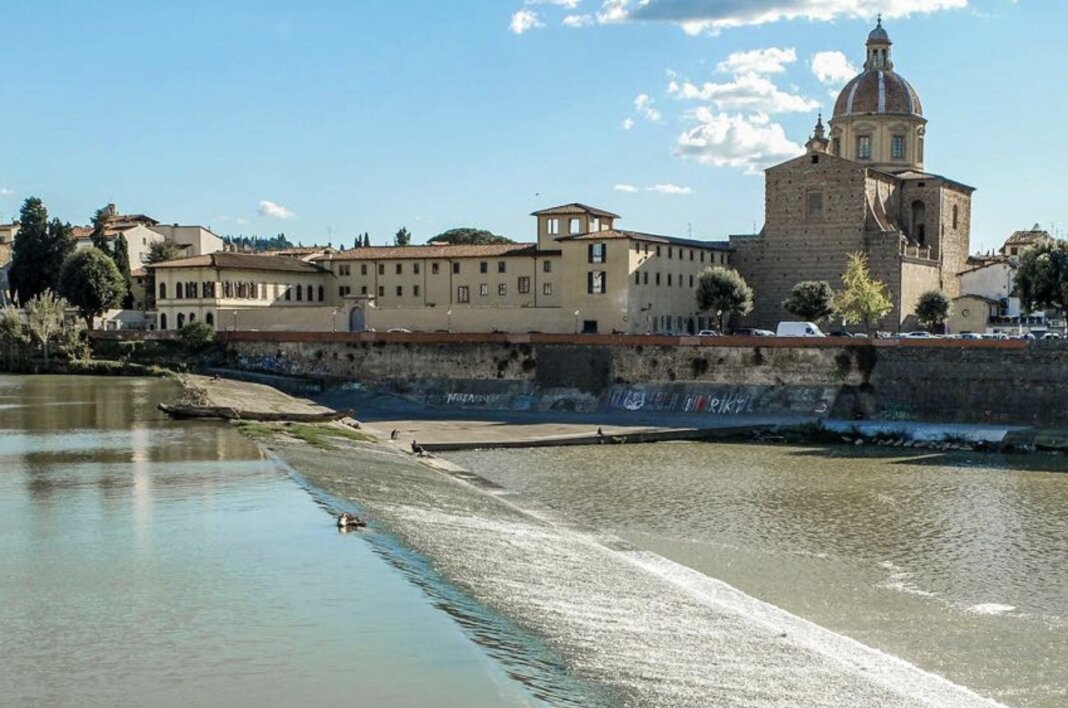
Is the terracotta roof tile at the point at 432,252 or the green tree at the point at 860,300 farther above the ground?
the terracotta roof tile at the point at 432,252

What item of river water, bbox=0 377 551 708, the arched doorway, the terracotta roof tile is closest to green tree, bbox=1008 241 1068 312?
the terracotta roof tile

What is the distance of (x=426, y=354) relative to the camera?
191ft

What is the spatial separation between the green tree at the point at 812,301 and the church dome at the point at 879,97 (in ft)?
56.9

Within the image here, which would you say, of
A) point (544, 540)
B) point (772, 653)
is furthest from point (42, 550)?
point (772, 653)

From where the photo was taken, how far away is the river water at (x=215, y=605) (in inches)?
539

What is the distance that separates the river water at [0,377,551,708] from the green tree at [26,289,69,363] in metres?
42.9

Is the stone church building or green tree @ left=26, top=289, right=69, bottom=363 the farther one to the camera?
green tree @ left=26, top=289, right=69, bottom=363

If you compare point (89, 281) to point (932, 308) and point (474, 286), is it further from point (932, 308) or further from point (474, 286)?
point (932, 308)

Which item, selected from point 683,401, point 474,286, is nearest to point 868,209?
point 683,401

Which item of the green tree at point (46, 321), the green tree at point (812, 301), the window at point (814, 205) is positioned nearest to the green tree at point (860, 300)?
the green tree at point (812, 301)

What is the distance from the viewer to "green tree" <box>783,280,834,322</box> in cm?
6216

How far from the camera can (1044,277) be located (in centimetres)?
5050

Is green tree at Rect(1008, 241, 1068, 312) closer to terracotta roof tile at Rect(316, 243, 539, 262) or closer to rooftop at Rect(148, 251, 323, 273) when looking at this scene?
terracotta roof tile at Rect(316, 243, 539, 262)

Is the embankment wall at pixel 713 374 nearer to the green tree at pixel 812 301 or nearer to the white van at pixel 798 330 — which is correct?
the white van at pixel 798 330
